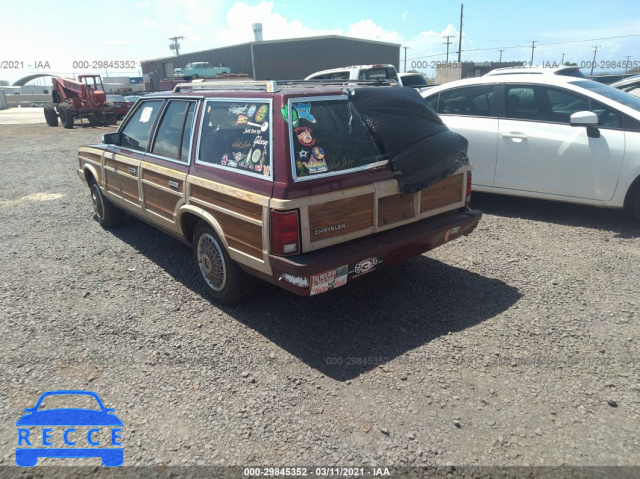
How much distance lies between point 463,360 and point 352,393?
2.81 ft

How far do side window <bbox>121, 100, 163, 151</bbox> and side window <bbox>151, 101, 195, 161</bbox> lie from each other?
0.86 ft

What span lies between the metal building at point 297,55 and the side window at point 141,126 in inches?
1485

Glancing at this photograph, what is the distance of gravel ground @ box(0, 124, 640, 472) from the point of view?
2588mm

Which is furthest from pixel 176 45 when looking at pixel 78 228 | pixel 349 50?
pixel 78 228

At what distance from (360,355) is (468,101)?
4.60 m

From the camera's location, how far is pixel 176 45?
244 feet

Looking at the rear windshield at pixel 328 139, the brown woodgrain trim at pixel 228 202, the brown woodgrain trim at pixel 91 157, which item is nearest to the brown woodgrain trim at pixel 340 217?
the rear windshield at pixel 328 139

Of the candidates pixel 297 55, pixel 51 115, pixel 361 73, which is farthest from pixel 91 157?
pixel 297 55

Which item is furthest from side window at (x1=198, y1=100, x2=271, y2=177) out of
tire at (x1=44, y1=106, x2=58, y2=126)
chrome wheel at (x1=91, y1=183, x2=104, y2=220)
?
tire at (x1=44, y1=106, x2=58, y2=126)

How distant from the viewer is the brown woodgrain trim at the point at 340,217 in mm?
3241

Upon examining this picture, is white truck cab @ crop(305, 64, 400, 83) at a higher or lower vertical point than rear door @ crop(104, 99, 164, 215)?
higher

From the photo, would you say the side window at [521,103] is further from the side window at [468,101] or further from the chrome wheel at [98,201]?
the chrome wheel at [98,201]

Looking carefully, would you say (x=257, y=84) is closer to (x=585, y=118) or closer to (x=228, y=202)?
(x=228, y=202)

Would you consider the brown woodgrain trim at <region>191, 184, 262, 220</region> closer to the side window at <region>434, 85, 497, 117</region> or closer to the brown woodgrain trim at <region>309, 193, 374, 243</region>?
the brown woodgrain trim at <region>309, 193, 374, 243</region>
